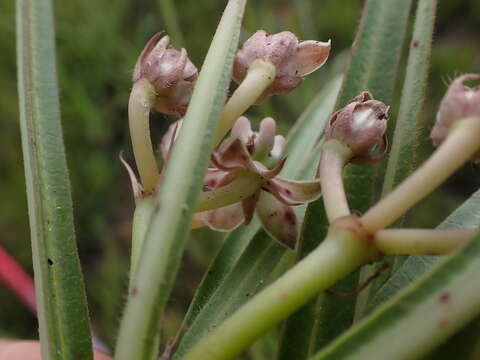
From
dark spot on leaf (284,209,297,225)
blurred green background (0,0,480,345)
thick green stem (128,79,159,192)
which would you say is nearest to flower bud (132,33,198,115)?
thick green stem (128,79,159,192)

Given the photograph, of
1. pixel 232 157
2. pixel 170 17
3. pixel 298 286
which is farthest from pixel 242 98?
pixel 170 17

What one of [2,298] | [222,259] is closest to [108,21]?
[2,298]

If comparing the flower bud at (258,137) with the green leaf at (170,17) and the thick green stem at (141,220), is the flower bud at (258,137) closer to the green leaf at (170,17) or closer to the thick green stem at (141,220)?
the thick green stem at (141,220)

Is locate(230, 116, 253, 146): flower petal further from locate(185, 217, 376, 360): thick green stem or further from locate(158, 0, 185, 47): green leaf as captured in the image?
locate(158, 0, 185, 47): green leaf

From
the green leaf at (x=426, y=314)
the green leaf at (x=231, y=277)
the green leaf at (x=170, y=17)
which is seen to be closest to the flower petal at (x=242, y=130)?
the green leaf at (x=231, y=277)

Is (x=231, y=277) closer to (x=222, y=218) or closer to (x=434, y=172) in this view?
(x=222, y=218)

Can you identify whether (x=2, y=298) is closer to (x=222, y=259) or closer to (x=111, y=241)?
(x=111, y=241)
